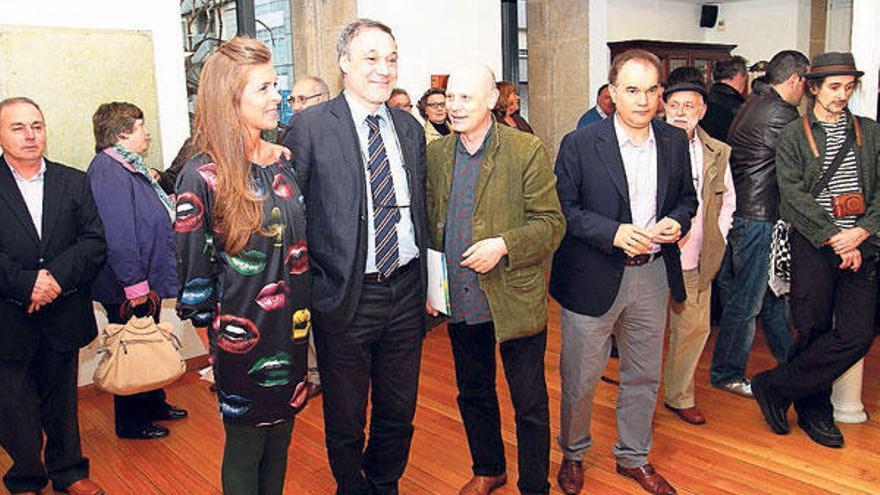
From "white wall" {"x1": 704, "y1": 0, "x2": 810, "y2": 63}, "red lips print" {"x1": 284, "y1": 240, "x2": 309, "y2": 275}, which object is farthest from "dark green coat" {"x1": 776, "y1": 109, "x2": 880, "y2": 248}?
"white wall" {"x1": 704, "y1": 0, "x2": 810, "y2": 63}

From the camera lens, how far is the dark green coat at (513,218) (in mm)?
2678

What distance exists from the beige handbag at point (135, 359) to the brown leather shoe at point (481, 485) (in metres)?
1.49

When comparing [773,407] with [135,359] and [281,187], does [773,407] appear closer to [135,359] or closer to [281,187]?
[281,187]

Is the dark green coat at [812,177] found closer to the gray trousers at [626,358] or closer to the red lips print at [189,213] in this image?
the gray trousers at [626,358]

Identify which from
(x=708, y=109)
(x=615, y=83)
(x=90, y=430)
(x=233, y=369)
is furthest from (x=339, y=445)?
(x=708, y=109)

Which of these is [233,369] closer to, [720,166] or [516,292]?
[516,292]

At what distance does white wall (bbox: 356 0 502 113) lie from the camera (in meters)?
6.61

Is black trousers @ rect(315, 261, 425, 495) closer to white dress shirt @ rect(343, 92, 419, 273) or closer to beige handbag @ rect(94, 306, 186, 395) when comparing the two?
white dress shirt @ rect(343, 92, 419, 273)

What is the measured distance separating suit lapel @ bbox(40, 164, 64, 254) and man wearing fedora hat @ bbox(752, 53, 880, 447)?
3201 mm

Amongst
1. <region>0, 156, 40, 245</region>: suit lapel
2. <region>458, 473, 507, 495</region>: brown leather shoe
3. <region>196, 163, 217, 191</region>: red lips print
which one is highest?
<region>196, 163, 217, 191</region>: red lips print

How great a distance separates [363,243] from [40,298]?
1489 mm

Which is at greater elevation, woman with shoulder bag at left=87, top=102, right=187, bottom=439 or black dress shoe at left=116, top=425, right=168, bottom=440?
woman with shoulder bag at left=87, top=102, right=187, bottom=439

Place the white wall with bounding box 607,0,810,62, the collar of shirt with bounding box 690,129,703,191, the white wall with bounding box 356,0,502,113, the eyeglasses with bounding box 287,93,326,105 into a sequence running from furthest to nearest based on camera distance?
the white wall with bounding box 607,0,810,62 → the white wall with bounding box 356,0,502,113 → the eyeglasses with bounding box 287,93,326,105 → the collar of shirt with bounding box 690,129,703,191

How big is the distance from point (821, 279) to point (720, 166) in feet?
2.25
